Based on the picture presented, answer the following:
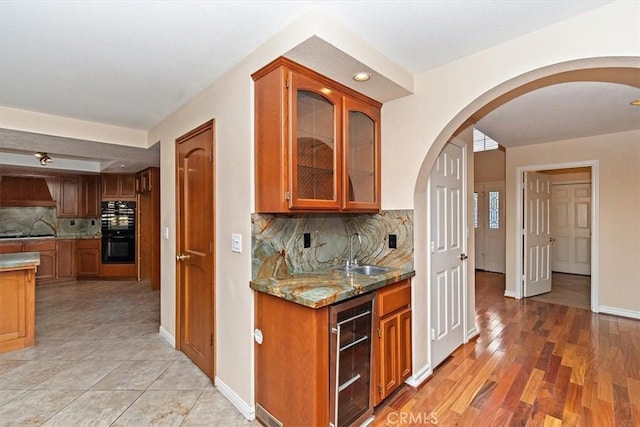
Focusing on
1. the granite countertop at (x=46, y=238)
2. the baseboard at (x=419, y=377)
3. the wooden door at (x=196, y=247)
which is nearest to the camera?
the baseboard at (x=419, y=377)

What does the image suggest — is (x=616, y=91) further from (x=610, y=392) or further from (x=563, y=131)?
(x=610, y=392)

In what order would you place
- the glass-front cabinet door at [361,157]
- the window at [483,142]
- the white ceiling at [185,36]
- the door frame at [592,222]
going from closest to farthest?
the white ceiling at [185,36] < the glass-front cabinet door at [361,157] < the door frame at [592,222] < the window at [483,142]

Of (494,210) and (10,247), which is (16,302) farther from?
(494,210)

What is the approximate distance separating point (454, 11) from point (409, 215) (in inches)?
52.7

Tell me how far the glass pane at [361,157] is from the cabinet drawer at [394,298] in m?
0.70

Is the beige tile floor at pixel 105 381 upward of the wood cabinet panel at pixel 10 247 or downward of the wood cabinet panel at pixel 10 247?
downward

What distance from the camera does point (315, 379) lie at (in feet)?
5.44

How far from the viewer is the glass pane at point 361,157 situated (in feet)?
7.71

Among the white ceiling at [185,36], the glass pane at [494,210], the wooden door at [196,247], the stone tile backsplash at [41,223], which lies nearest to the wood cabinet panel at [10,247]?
the stone tile backsplash at [41,223]

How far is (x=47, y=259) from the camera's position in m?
6.11

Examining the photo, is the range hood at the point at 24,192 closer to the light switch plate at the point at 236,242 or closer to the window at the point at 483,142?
the light switch plate at the point at 236,242

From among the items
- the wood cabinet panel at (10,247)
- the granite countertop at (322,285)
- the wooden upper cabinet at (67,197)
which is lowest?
the wood cabinet panel at (10,247)

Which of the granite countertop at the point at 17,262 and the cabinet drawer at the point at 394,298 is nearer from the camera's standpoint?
the cabinet drawer at the point at 394,298

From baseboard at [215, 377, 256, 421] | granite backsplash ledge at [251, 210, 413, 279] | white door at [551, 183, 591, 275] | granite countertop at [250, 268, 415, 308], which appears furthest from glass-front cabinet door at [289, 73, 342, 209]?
white door at [551, 183, 591, 275]
